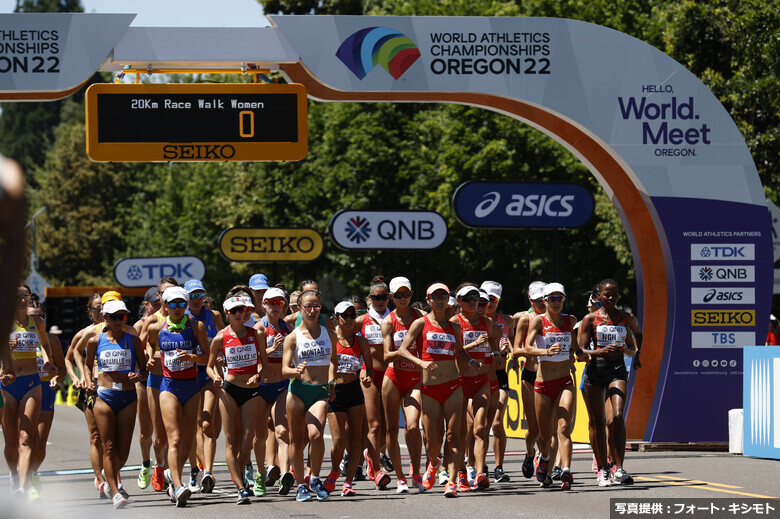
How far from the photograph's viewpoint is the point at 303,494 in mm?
11828

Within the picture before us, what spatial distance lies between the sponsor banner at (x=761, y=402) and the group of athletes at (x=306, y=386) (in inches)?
121

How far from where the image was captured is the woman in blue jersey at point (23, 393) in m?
11.9

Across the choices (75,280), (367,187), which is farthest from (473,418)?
(75,280)

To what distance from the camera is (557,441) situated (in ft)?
44.2

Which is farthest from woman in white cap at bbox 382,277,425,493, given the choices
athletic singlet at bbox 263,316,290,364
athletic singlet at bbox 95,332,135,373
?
athletic singlet at bbox 95,332,135,373

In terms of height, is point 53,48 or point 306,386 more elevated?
point 53,48

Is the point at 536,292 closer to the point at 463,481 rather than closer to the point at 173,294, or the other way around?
the point at 463,481

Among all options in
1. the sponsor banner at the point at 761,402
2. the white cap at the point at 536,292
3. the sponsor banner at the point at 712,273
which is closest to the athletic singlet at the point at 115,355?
the white cap at the point at 536,292

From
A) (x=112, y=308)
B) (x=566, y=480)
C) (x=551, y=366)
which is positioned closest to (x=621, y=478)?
(x=566, y=480)

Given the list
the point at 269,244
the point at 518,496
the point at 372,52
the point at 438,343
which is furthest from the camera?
the point at 269,244

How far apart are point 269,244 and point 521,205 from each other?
429 inches

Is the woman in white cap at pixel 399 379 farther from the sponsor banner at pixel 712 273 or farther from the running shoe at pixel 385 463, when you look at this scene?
the sponsor banner at pixel 712 273

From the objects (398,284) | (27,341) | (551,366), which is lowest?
(551,366)

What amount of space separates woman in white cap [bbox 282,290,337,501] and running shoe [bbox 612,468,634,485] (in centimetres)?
298
